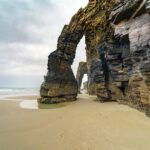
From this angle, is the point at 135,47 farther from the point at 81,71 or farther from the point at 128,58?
the point at 81,71

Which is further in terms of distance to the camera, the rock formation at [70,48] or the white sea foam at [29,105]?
the rock formation at [70,48]

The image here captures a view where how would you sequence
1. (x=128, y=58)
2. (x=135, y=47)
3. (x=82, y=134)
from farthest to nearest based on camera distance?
(x=128, y=58), (x=135, y=47), (x=82, y=134)

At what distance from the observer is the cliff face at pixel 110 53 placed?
38.3 feet

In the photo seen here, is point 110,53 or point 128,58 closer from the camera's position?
point 128,58

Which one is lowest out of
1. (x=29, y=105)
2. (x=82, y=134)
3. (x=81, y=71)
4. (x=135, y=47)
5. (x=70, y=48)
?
(x=82, y=134)

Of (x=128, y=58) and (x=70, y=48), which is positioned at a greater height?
(x=70, y=48)

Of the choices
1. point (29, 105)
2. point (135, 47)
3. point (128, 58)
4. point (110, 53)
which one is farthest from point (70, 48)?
point (135, 47)

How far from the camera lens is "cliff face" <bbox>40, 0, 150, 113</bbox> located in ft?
38.3

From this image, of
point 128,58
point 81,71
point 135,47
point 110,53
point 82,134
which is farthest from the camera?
point 81,71

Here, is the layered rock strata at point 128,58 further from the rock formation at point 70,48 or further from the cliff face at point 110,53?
the rock formation at point 70,48

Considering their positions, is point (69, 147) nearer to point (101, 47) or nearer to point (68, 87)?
point (101, 47)

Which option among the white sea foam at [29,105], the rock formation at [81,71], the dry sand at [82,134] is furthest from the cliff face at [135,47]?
the rock formation at [81,71]

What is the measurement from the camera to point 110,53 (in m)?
16.5

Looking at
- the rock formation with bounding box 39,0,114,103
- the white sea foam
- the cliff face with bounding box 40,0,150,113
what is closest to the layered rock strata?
the cliff face with bounding box 40,0,150,113
